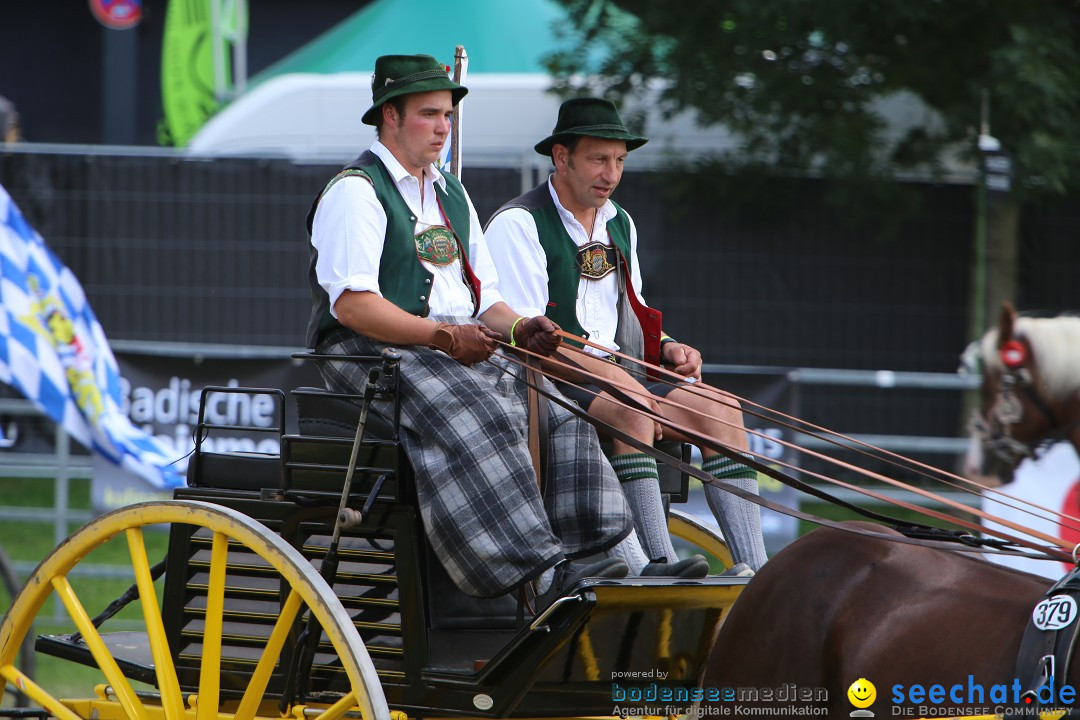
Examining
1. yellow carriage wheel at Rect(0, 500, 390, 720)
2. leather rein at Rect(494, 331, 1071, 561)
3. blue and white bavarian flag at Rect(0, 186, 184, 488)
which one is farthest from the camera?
blue and white bavarian flag at Rect(0, 186, 184, 488)

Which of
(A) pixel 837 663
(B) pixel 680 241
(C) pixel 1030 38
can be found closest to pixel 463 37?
(B) pixel 680 241

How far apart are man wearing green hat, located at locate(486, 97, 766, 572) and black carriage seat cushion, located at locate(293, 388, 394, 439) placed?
2.03 ft

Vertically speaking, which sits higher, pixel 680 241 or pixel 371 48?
pixel 371 48

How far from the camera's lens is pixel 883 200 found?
862 cm

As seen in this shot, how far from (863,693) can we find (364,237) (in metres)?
1.64

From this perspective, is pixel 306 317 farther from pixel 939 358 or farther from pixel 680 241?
pixel 939 358

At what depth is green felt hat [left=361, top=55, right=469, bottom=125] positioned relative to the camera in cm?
364

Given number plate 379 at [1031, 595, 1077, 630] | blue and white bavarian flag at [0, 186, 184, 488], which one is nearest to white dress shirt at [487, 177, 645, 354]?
number plate 379 at [1031, 595, 1077, 630]

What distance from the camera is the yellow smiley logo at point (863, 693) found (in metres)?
2.84

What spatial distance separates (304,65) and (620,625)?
949 centimetres

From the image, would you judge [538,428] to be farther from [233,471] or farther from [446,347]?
[233,471]

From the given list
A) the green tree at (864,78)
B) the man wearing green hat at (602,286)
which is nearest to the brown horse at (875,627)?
the man wearing green hat at (602,286)

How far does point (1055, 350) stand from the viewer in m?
5.75

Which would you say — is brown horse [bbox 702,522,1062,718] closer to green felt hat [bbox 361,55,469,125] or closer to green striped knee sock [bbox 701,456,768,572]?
green striped knee sock [bbox 701,456,768,572]
